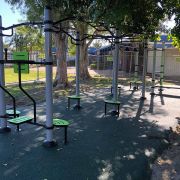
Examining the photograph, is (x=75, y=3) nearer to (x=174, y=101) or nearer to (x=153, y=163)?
(x=153, y=163)

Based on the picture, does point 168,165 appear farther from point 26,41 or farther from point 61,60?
point 26,41

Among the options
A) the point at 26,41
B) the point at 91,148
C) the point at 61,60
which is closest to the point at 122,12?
the point at 91,148

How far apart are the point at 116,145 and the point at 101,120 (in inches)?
78.6

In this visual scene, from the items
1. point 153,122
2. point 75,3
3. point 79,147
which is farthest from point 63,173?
point 153,122

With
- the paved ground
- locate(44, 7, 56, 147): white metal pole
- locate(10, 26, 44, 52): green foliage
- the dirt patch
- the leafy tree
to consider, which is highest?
locate(10, 26, 44, 52): green foliage

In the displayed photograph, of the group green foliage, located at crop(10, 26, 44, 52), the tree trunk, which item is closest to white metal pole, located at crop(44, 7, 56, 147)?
the tree trunk

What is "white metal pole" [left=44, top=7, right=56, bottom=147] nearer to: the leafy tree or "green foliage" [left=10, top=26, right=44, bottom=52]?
the leafy tree

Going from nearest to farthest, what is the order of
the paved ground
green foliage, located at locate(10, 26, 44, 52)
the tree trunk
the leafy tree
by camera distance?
the paved ground, the leafy tree, the tree trunk, green foliage, located at locate(10, 26, 44, 52)

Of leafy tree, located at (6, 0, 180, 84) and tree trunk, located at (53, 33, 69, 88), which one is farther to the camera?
tree trunk, located at (53, 33, 69, 88)

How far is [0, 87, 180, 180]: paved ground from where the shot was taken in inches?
150

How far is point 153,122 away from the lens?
696 centimetres

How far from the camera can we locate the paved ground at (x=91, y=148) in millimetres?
3812

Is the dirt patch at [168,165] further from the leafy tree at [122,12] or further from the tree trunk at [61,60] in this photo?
the tree trunk at [61,60]

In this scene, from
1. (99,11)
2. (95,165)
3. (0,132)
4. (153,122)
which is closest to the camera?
(95,165)
